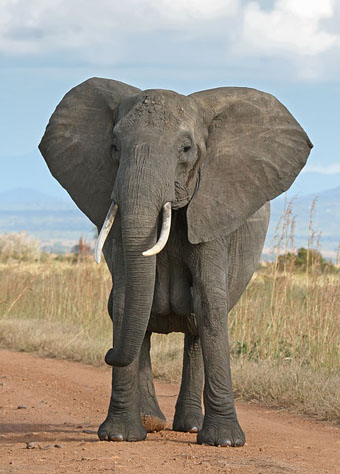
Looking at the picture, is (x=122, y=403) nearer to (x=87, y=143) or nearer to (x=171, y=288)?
(x=171, y=288)

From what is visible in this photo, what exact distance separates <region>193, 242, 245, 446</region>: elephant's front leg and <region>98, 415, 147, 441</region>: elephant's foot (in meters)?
0.51

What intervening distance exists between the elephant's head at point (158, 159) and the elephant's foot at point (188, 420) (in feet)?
5.09

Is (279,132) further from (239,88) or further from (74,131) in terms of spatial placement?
(74,131)

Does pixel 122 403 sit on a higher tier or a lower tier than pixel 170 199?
lower

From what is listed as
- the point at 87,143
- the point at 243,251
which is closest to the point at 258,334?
the point at 243,251

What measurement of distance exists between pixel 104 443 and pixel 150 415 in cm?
63

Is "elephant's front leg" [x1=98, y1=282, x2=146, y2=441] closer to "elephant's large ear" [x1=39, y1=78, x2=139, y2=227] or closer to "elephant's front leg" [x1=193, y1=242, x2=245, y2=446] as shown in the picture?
"elephant's front leg" [x1=193, y1=242, x2=245, y2=446]

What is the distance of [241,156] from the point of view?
6961 millimetres

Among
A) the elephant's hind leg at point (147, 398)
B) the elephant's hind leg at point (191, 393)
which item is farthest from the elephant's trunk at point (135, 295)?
the elephant's hind leg at point (191, 393)

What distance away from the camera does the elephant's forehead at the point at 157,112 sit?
20.6ft

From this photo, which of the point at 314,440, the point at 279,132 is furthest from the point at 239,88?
the point at 314,440

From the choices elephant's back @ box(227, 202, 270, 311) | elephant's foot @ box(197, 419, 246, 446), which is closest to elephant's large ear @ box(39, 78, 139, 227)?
elephant's back @ box(227, 202, 270, 311)

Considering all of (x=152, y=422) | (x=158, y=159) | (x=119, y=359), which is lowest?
(x=152, y=422)

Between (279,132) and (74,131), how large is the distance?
151 cm
